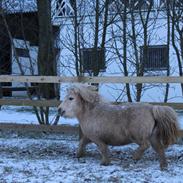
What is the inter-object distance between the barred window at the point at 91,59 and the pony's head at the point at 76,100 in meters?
4.14

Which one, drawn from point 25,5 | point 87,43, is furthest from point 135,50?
point 25,5

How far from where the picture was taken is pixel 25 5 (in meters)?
15.2

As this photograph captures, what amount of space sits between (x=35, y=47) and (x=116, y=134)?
874cm

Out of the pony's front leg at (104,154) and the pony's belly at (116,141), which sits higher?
the pony's belly at (116,141)

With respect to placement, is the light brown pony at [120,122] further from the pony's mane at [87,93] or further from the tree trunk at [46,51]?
the tree trunk at [46,51]

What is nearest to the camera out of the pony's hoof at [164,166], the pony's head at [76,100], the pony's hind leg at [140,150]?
the pony's hoof at [164,166]

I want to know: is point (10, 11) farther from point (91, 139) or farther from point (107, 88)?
point (91, 139)

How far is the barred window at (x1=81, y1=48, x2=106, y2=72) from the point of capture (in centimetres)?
1254

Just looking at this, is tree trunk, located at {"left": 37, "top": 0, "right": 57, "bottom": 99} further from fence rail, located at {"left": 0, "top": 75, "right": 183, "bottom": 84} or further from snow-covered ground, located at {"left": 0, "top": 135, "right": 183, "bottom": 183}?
snow-covered ground, located at {"left": 0, "top": 135, "right": 183, "bottom": 183}

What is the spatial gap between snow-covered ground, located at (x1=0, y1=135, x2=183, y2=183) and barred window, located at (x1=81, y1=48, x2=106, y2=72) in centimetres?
288

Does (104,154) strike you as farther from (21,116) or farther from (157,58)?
(157,58)

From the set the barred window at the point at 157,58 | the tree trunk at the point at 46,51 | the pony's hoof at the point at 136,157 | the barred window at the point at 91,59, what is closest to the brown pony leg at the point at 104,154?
the pony's hoof at the point at 136,157

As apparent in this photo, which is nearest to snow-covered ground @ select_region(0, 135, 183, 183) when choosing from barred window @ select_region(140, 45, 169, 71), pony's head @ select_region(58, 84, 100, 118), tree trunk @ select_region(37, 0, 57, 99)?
pony's head @ select_region(58, 84, 100, 118)

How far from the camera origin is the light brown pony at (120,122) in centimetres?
771
